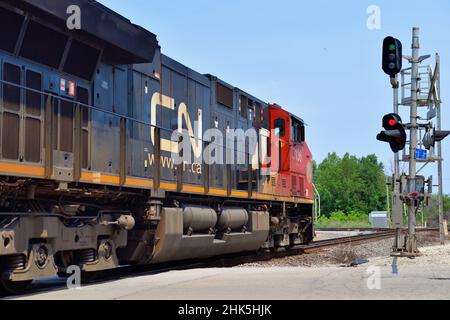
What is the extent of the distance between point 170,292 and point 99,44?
4.67 metres

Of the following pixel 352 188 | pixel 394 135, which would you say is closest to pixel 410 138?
pixel 394 135

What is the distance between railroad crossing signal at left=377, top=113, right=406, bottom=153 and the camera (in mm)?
11938

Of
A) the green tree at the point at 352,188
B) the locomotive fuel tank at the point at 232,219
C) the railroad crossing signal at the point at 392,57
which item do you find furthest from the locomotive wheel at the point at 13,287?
the green tree at the point at 352,188

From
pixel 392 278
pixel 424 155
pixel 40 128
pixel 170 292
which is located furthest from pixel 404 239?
pixel 40 128

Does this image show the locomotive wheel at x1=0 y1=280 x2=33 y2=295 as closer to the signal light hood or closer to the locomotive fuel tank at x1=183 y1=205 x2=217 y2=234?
the signal light hood

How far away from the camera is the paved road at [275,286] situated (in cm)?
831

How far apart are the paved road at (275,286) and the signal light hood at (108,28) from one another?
4.13m

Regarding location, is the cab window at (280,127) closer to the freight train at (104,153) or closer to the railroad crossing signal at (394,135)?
the freight train at (104,153)

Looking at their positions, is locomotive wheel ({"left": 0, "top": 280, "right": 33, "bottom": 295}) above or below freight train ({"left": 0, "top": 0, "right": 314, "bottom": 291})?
below

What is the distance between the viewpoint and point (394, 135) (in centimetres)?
1195

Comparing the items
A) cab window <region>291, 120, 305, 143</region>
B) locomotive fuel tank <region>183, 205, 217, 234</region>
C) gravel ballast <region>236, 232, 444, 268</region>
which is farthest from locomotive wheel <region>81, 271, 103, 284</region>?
cab window <region>291, 120, 305, 143</region>

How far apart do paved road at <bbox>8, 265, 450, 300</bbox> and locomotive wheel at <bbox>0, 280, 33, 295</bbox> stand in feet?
1.92
